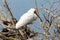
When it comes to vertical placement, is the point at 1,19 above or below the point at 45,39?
above

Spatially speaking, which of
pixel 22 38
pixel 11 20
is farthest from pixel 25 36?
pixel 11 20

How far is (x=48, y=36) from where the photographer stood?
133 inches

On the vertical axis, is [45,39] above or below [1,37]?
below

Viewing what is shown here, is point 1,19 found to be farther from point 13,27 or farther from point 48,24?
point 48,24

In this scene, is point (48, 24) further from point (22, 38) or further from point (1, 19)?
point (1, 19)

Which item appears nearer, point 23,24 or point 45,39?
point 23,24

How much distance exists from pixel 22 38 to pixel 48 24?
15.2 inches

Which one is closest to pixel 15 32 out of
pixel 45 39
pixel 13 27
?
pixel 13 27

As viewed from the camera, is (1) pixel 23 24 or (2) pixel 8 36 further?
(2) pixel 8 36

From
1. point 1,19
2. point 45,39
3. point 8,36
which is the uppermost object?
point 1,19

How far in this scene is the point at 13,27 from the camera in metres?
3.39

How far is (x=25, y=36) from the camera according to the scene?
352cm

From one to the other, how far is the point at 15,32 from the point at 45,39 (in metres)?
0.39

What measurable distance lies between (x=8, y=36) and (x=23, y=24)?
0.52 m
